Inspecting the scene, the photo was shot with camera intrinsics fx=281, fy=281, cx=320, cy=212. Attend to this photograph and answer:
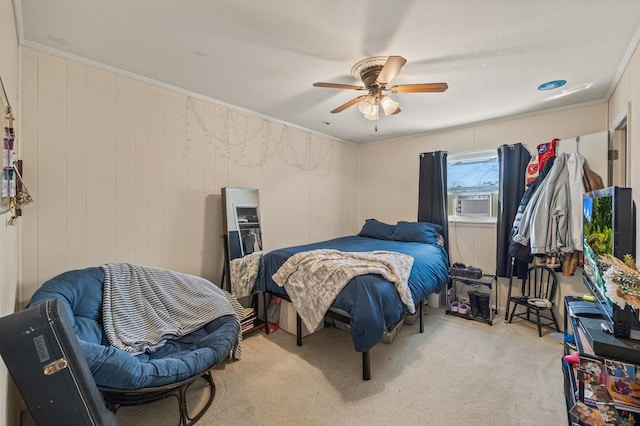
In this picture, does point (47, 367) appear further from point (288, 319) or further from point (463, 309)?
point (463, 309)

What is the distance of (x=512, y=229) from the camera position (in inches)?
132

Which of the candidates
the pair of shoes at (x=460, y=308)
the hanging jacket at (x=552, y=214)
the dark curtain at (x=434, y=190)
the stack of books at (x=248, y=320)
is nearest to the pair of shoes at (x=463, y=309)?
the pair of shoes at (x=460, y=308)

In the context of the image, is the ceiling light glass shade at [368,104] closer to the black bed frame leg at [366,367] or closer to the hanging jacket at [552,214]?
the black bed frame leg at [366,367]

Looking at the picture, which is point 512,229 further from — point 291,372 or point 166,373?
point 166,373

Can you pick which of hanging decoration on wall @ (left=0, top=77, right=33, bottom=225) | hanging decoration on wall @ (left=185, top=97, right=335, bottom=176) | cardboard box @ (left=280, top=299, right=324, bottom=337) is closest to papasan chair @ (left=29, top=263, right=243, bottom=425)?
hanging decoration on wall @ (left=0, top=77, right=33, bottom=225)

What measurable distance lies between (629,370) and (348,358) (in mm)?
1797

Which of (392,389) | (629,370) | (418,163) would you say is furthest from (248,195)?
(629,370)

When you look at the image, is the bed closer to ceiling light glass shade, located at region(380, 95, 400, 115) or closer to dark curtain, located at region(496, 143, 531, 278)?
dark curtain, located at region(496, 143, 531, 278)

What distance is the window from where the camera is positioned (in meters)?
3.72

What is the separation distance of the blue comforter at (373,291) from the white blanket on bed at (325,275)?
0.06 m

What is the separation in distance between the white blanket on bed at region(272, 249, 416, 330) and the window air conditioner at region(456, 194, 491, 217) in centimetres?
167

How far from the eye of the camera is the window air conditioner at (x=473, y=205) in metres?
3.75

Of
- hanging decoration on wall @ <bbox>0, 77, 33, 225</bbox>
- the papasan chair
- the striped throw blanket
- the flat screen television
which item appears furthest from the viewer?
the striped throw blanket

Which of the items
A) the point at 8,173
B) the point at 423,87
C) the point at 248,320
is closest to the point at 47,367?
the point at 8,173
